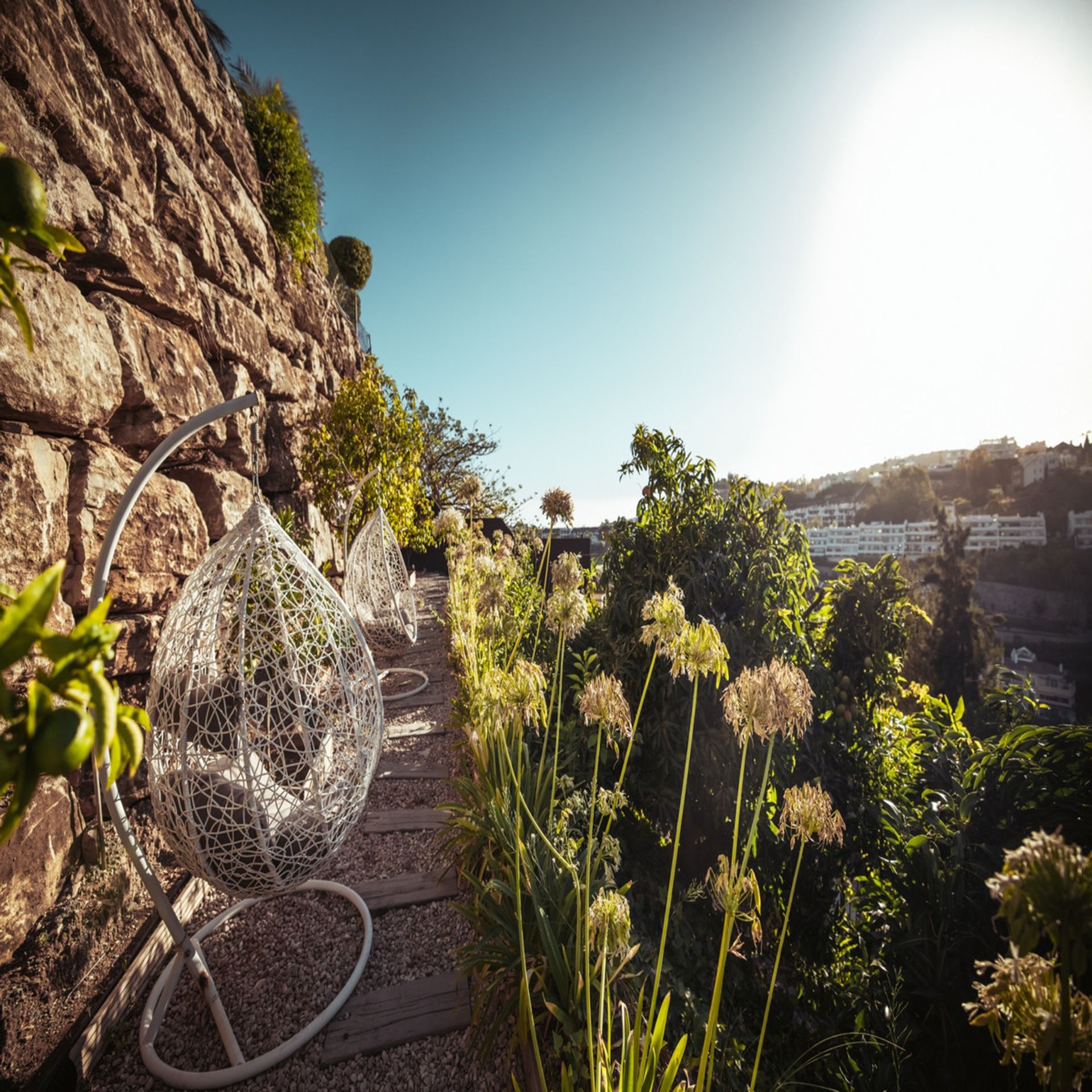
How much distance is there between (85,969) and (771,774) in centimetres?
272

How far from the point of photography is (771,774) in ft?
6.63

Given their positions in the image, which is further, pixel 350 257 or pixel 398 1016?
pixel 350 257

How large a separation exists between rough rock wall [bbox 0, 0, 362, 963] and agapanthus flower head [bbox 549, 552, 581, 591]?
1.92 meters

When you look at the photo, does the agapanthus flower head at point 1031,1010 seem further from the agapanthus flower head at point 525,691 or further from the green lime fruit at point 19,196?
the green lime fruit at point 19,196

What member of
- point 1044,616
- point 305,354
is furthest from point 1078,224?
point 1044,616

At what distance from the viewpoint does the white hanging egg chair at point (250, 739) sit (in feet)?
5.32

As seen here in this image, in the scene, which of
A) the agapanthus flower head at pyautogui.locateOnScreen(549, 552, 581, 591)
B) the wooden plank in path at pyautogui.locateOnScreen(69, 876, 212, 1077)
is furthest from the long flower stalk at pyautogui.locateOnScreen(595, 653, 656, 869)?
the wooden plank in path at pyautogui.locateOnScreen(69, 876, 212, 1077)

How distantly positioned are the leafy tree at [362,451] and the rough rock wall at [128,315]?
0.36 meters

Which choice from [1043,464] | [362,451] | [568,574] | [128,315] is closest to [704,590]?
[568,574]

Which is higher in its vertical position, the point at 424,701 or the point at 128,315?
the point at 128,315

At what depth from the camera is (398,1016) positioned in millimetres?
1693

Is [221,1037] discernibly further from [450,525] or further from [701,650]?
[450,525]

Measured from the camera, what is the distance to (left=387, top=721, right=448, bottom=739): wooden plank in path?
3.70 meters

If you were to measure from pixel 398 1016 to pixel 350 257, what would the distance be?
42.1 ft
